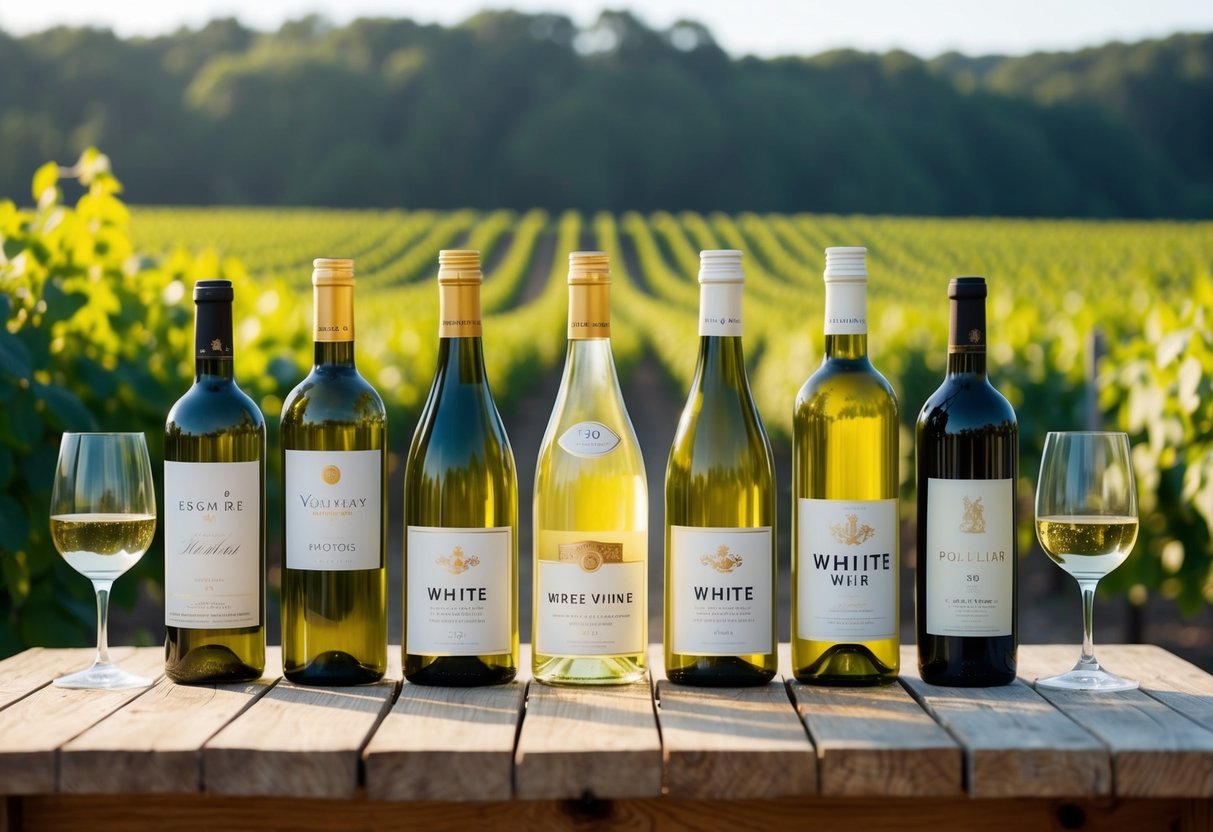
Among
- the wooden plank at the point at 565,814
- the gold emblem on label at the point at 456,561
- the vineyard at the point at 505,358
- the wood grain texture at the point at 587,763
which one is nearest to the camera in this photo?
the wood grain texture at the point at 587,763

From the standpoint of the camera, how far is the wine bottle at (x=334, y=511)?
6.47 ft

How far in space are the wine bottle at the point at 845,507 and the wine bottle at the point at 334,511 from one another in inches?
24.3

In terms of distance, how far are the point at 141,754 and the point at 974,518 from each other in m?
1.17

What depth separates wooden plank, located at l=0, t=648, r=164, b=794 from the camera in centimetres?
168

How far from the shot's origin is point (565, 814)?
1.78 metres

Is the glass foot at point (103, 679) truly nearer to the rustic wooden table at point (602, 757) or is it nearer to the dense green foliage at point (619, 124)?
the rustic wooden table at point (602, 757)

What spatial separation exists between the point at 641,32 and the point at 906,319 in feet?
287

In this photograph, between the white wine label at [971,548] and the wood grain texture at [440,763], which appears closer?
the wood grain texture at [440,763]

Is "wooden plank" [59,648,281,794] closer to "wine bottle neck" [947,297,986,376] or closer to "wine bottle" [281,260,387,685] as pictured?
"wine bottle" [281,260,387,685]

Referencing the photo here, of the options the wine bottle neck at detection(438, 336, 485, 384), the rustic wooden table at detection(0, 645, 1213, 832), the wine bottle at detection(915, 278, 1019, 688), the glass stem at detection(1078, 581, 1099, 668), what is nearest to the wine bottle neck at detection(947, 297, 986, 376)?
the wine bottle at detection(915, 278, 1019, 688)

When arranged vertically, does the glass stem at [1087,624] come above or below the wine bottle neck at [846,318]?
below

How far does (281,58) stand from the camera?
298ft

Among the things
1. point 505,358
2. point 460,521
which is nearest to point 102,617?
point 460,521

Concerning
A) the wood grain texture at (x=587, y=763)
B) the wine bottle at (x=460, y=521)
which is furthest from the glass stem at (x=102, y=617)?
the wood grain texture at (x=587, y=763)
